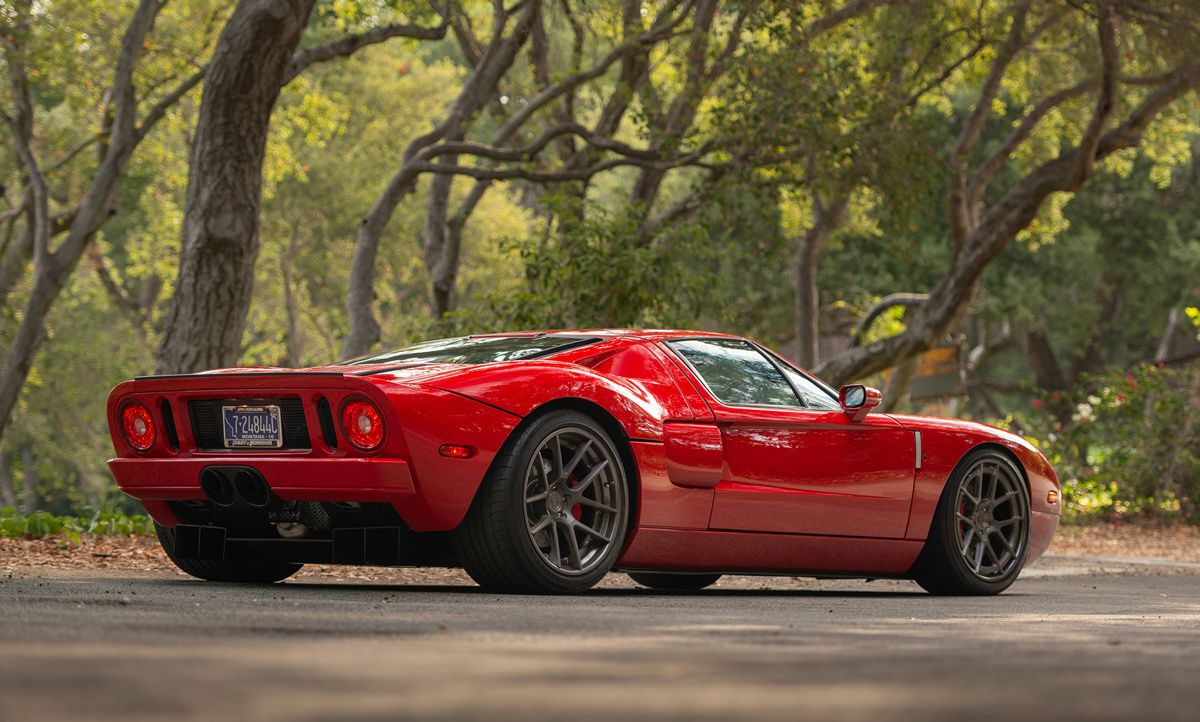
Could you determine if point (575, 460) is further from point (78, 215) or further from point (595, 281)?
point (78, 215)

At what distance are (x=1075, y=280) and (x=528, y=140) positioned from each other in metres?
13.7

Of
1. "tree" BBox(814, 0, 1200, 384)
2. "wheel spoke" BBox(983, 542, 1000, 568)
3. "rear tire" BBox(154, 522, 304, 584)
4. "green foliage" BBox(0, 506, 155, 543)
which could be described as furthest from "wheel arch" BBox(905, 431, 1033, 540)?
"tree" BBox(814, 0, 1200, 384)

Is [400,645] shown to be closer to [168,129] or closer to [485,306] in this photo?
[485,306]

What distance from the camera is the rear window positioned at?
18.4 ft

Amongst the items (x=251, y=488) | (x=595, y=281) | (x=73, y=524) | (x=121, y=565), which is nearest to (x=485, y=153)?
(x=595, y=281)

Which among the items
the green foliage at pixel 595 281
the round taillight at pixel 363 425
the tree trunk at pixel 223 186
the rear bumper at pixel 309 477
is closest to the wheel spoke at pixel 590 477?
the rear bumper at pixel 309 477

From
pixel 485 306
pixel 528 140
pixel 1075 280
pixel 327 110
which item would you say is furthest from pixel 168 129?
pixel 1075 280

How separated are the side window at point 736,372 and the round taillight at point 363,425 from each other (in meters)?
1.73

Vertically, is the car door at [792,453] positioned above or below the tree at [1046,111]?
below

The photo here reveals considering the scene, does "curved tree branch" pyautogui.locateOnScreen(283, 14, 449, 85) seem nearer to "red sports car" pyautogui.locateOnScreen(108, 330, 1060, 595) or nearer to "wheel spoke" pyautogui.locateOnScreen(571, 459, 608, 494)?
"red sports car" pyautogui.locateOnScreen(108, 330, 1060, 595)

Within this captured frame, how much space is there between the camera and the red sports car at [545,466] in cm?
484

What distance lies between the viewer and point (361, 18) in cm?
1556

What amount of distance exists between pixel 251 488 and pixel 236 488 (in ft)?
0.19

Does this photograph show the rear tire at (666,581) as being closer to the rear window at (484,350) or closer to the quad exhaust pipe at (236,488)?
the rear window at (484,350)
